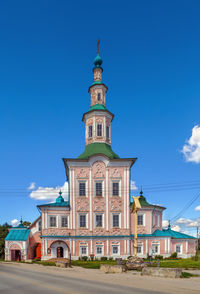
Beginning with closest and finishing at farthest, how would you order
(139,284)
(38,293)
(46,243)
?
1. (38,293)
2. (139,284)
3. (46,243)

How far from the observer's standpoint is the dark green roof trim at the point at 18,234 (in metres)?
35.1

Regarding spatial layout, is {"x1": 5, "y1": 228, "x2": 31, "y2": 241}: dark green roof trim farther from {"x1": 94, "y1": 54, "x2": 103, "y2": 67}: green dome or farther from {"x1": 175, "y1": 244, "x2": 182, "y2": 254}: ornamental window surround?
{"x1": 94, "y1": 54, "x2": 103, "y2": 67}: green dome

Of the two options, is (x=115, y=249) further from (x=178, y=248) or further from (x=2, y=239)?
(x=2, y=239)

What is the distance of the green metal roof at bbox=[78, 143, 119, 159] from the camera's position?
35.5 metres

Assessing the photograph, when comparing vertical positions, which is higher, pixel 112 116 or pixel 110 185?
pixel 112 116

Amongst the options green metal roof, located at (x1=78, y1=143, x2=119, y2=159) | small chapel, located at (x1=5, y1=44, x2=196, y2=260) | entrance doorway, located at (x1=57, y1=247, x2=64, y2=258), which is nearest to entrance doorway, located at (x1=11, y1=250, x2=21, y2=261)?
small chapel, located at (x1=5, y1=44, x2=196, y2=260)

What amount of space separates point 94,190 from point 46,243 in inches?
330

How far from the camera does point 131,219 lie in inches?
1350

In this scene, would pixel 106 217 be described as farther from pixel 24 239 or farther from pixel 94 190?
pixel 24 239

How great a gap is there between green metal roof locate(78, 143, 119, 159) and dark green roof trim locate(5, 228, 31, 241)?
12.1 meters

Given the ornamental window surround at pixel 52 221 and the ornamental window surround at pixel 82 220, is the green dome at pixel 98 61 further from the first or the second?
the ornamental window surround at pixel 52 221

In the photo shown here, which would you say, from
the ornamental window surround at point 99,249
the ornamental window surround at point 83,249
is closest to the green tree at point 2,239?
the ornamental window surround at point 83,249

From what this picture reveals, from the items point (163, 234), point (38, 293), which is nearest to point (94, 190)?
point (163, 234)

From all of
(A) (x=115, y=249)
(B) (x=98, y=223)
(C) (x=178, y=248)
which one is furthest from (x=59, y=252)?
(C) (x=178, y=248)
